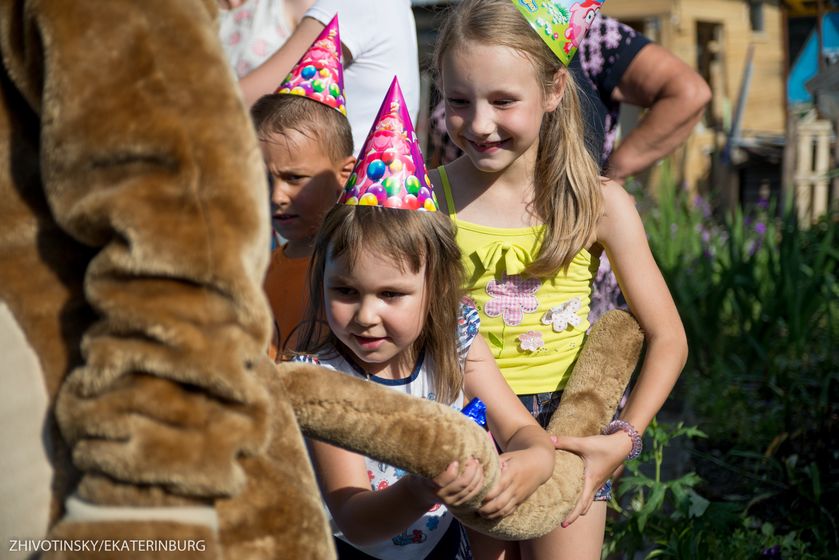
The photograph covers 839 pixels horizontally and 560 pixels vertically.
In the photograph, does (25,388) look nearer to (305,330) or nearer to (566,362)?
(305,330)

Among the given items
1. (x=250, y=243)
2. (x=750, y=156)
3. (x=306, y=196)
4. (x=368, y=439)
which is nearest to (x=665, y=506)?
(x=306, y=196)

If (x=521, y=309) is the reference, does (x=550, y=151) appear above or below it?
above

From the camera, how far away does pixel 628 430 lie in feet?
7.84

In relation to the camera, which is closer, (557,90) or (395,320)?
(395,320)

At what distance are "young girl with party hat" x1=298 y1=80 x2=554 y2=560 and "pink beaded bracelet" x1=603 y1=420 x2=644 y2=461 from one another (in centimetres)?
26

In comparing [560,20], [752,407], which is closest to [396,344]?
[560,20]

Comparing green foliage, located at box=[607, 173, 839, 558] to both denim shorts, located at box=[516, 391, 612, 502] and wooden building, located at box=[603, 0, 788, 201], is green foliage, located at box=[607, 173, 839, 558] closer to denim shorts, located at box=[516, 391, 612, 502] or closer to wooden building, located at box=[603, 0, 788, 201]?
denim shorts, located at box=[516, 391, 612, 502]

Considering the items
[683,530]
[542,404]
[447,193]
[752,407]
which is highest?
[447,193]

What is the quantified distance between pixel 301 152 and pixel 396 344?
0.85m

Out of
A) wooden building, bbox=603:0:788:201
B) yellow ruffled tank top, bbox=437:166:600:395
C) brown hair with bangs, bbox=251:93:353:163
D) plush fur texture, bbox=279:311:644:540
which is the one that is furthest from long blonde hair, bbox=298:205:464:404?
wooden building, bbox=603:0:788:201

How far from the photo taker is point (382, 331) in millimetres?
2145

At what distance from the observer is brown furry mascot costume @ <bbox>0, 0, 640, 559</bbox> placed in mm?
1247

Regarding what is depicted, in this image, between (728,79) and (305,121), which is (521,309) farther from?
(728,79)

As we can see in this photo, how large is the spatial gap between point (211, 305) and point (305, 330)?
113 centimetres
